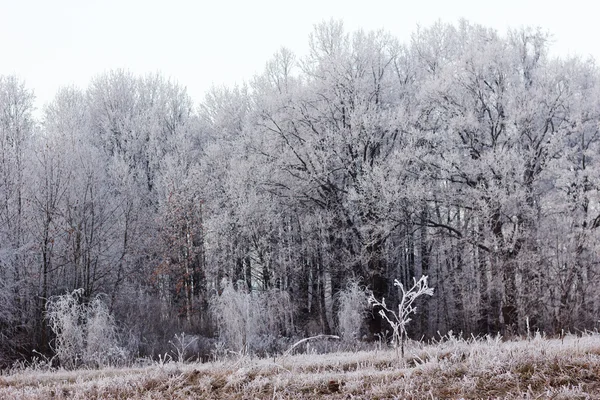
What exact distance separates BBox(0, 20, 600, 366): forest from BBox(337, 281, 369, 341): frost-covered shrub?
109mm

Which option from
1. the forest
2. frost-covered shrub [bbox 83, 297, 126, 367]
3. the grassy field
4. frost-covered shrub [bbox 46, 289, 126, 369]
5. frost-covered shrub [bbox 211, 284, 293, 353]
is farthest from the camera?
the forest

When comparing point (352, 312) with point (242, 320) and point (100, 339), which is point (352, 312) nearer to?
point (242, 320)

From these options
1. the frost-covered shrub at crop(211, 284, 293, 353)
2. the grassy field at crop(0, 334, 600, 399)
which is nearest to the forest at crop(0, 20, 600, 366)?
the frost-covered shrub at crop(211, 284, 293, 353)

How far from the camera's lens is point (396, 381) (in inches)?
180

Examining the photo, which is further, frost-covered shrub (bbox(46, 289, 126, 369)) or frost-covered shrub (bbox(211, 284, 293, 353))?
frost-covered shrub (bbox(211, 284, 293, 353))

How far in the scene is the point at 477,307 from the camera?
1862 centimetres

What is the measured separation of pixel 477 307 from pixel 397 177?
17.5ft

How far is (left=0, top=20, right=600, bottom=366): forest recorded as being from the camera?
16.7 m

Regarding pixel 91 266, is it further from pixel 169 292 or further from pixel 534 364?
pixel 534 364

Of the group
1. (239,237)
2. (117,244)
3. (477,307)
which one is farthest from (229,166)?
(477,307)

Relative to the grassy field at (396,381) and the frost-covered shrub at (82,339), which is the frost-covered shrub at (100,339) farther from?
the grassy field at (396,381)

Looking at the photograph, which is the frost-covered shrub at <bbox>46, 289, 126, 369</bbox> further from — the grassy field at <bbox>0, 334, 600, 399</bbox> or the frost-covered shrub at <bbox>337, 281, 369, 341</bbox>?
the frost-covered shrub at <bbox>337, 281, 369, 341</bbox>

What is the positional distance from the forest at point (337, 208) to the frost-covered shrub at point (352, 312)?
0.11 meters

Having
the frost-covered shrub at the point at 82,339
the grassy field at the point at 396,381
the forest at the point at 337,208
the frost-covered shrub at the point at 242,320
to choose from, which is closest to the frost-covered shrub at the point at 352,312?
the forest at the point at 337,208
